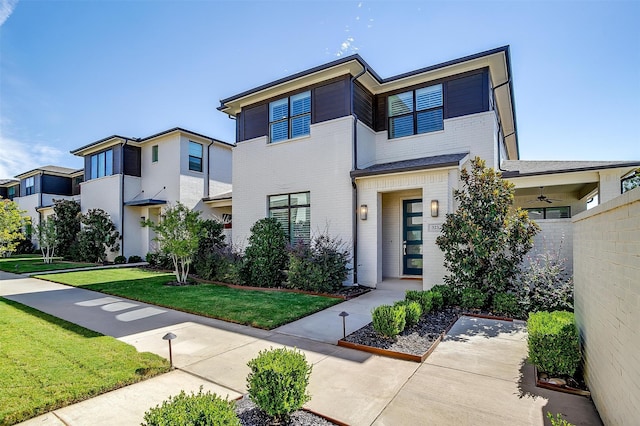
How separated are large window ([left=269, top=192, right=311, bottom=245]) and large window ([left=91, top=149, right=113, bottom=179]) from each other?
1316 cm

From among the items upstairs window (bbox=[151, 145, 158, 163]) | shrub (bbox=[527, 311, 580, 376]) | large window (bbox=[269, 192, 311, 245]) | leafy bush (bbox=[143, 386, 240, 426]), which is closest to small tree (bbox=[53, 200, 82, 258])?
upstairs window (bbox=[151, 145, 158, 163])

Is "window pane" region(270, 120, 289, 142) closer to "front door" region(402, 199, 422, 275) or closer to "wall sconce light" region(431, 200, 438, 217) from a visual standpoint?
"front door" region(402, 199, 422, 275)

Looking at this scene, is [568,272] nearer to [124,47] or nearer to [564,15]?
[564,15]

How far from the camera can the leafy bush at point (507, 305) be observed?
6.56m

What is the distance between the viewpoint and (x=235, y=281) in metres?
11.0

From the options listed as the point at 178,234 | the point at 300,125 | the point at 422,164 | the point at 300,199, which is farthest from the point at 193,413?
the point at 300,125

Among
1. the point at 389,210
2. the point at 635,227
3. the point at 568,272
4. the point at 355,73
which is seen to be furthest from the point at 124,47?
the point at 568,272

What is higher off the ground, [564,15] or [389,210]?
[564,15]

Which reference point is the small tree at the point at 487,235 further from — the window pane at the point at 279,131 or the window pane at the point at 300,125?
the window pane at the point at 279,131

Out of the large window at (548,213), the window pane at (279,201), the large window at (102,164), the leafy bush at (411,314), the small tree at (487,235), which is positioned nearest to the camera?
the leafy bush at (411,314)

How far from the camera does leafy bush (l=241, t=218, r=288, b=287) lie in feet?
34.3

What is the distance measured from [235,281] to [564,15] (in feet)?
38.6

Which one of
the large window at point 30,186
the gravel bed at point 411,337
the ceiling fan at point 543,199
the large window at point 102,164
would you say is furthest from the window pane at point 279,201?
the large window at point 30,186

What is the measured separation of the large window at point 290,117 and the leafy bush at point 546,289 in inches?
319
